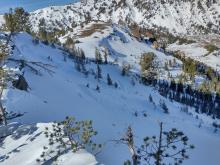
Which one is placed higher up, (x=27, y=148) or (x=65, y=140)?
Result: (x=65, y=140)

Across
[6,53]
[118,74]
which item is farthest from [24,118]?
[118,74]

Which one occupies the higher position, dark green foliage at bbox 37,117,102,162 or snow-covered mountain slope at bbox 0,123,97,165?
dark green foliage at bbox 37,117,102,162

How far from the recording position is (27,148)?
119ft

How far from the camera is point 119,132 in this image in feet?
188

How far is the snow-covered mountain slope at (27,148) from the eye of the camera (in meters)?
32.3

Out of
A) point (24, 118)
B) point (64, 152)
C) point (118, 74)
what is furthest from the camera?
point (118, 74)

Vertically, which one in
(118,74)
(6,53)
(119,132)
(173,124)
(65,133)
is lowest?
(118,74)

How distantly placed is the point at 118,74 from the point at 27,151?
14822 cm

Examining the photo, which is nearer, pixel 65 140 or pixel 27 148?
pixel 65 140

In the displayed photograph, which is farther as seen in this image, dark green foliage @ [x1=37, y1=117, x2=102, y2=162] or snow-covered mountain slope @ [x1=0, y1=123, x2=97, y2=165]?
dark green foliage @ [x1=37, y1=117, x2=102, y2=162]

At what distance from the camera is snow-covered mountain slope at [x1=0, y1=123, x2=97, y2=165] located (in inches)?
1272

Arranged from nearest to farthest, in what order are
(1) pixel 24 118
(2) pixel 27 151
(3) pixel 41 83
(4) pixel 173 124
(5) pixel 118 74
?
(2) pixel 27 151, (1) pixel 24 118, (3) pixel 41 83, (4) pixel 173 124, (5) pixel 118 74

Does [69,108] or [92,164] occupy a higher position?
[92,164]

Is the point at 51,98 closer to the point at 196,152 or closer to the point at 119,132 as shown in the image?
the point at 119,132
